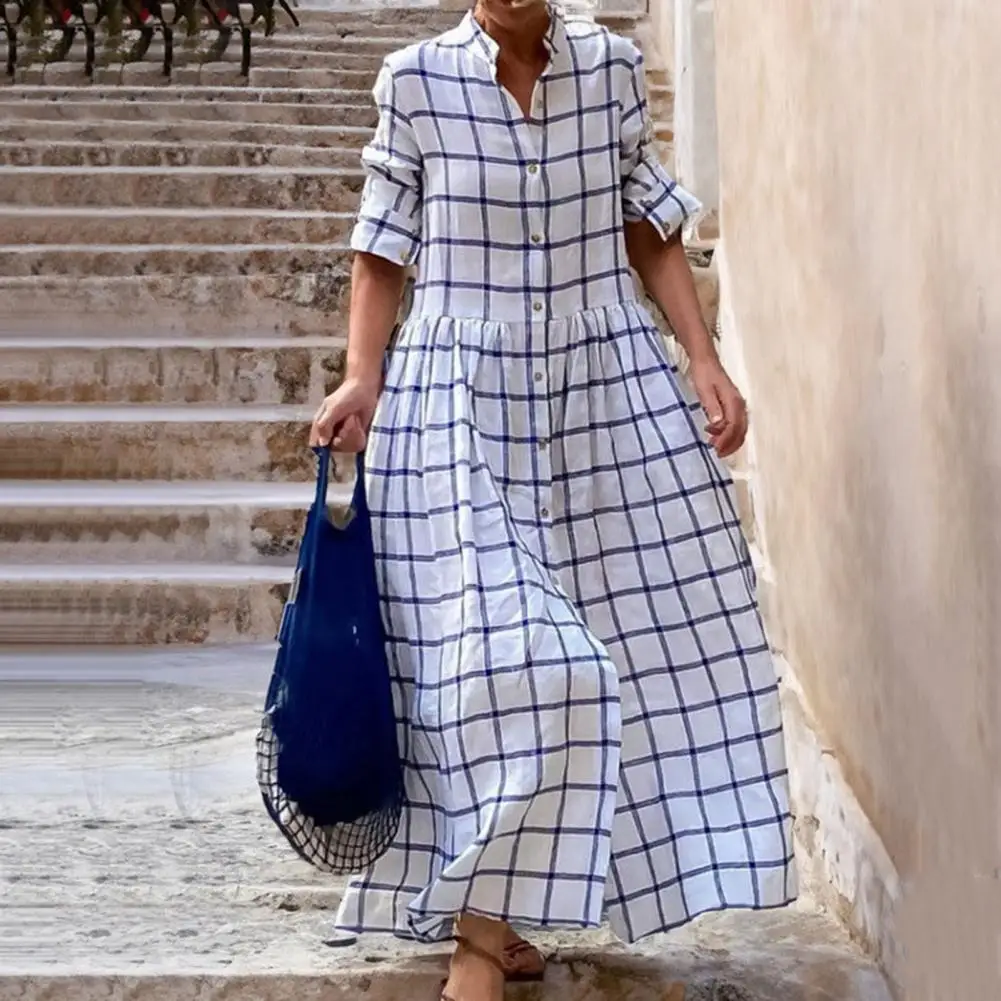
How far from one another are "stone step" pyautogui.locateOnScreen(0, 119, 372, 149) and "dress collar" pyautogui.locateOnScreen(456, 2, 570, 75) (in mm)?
4245

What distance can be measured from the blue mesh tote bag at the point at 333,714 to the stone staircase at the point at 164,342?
5.55 ft

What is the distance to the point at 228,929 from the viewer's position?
2082 mm

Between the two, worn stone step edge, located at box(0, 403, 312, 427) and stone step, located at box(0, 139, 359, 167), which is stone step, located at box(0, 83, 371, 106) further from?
worn stone step edge, located at box(0, 403, 312, 427)

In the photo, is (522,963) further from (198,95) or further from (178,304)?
(198,95)

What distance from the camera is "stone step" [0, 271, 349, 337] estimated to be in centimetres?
457

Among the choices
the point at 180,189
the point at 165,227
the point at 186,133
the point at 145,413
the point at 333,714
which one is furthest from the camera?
the point at 186,133

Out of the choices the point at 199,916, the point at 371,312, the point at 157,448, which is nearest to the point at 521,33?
the point at 371,312

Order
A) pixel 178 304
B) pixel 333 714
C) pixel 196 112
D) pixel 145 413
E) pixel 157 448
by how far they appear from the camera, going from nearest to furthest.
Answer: pixel 333 714, pixel 157 448, pixel 145 413, pixel 178 304, pixel 196 112

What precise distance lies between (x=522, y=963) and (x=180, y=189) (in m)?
3.97

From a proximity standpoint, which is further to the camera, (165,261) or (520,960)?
(165,261)

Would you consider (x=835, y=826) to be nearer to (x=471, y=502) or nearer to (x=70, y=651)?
(x=471, y=502)

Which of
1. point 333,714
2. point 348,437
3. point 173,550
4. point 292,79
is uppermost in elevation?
point 292,79

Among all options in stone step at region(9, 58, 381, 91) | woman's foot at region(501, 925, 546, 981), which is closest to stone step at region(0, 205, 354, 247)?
stone step at region(9, 58, 381, 91)

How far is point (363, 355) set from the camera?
1912 millimetres
